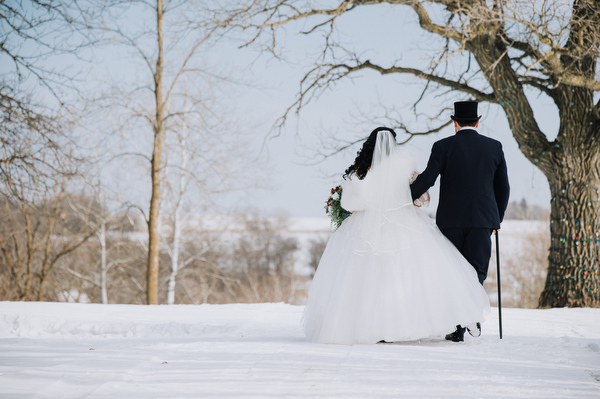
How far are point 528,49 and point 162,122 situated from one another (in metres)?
9.00

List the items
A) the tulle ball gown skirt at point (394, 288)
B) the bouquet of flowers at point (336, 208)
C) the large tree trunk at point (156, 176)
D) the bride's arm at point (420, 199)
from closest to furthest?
the tulle ball gown skirt at point (394, 288) < the bride's arm at point (420, 199) < the bouquet of flowers at point (336, 208) < the large tree trunk at point (156, 176)

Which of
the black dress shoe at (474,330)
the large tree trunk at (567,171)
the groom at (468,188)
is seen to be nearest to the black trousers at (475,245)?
the groom at (468,188)

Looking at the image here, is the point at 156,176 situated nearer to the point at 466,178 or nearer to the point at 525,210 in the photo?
the point at 466,178

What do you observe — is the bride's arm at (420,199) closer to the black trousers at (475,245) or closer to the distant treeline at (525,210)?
the black trousers at (475,245)

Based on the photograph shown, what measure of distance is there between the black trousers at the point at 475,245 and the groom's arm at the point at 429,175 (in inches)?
18.4

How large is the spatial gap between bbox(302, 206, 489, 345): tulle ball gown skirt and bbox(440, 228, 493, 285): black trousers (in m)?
0.18

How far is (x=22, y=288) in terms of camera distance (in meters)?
20.7

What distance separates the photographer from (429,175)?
490cm

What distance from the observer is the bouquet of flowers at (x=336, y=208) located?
17.5ft

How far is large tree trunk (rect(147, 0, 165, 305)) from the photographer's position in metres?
13.7

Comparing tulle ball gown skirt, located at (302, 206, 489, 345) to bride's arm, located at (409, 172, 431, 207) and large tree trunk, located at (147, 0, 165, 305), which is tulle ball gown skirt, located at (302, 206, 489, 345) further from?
A: large tree trunk, located at (147, 0, 165, 305)

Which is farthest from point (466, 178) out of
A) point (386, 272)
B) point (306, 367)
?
point (306, 367)

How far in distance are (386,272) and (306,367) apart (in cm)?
144

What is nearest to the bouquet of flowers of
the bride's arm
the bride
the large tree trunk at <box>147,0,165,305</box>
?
the bride
